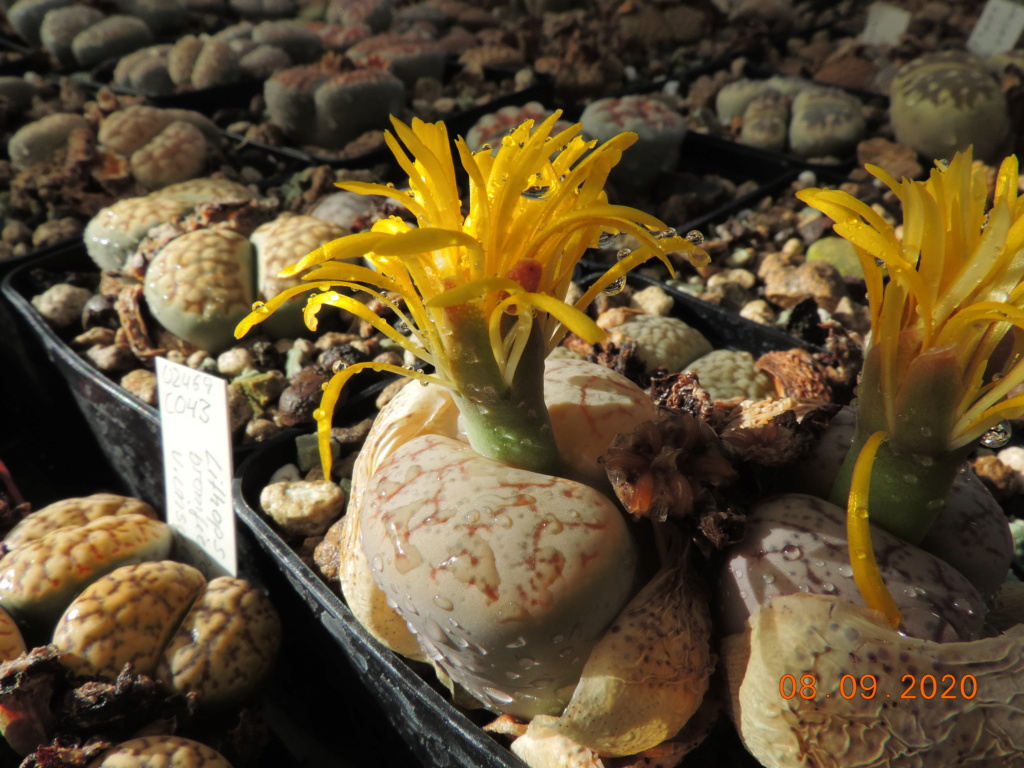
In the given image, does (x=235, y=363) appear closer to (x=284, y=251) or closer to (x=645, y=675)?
(x=284, y=251)

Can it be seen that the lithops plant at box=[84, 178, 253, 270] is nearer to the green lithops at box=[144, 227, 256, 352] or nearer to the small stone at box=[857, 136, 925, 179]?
the green lithops at box=[144, 227, 256, 352]

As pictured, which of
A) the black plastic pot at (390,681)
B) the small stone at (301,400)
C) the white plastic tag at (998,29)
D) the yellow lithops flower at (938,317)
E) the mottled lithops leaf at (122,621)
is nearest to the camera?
the yellow lithops flower at (938,317)

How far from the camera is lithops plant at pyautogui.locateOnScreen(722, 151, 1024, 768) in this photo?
1.63 ft

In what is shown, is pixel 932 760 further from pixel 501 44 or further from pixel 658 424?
pixel 501 44

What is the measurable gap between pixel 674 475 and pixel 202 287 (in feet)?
3.61

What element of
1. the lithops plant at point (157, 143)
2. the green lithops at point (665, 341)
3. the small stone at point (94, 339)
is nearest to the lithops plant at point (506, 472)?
the green lithops at point (665, 341)

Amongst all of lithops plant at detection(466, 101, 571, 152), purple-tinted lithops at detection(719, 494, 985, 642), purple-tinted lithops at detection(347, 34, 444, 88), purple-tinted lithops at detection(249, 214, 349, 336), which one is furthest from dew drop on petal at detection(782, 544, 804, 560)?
purple-tinted lithops at detection(347, 34, 444, 88)

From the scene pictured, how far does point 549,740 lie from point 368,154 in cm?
172

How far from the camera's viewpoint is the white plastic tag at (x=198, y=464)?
1025 mm

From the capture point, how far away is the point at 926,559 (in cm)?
59

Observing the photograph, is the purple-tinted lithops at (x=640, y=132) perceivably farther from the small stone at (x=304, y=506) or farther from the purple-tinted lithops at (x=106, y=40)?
the purple-tinted lithops at (x=106, y=40)

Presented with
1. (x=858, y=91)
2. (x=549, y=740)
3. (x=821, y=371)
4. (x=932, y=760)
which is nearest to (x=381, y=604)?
(x=549, y=740)

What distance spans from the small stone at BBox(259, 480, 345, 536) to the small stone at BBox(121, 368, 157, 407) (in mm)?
420

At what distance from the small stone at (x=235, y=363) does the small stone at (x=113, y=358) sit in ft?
0.63
